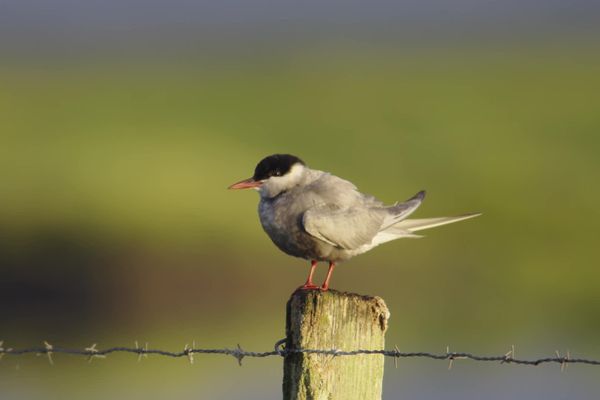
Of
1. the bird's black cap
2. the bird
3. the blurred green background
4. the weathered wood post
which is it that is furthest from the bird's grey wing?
the blurred green background

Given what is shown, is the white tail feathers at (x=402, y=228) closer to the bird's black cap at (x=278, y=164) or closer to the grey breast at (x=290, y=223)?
the grey breast at (x=290, y=223)

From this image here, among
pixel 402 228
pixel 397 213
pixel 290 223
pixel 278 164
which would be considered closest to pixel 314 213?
pixel 290 223

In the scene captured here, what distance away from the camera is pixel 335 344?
19.0ft

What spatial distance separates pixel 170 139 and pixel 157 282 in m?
8.52

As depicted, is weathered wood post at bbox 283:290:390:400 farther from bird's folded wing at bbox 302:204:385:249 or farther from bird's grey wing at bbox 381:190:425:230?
bird's grey wing at bbox 381:190:425:230

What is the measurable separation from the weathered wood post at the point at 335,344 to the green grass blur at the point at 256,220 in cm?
1274

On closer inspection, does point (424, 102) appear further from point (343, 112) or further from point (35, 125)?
point (35, 125)

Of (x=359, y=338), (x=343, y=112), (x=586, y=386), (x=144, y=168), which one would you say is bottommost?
(x=359, y=338)

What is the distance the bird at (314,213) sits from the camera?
25.9 ft

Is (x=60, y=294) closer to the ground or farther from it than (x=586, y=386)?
farther from it

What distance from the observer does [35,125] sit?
32.8 m

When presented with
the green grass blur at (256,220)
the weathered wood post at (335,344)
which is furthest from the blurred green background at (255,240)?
the weathered wood post at (335,344)

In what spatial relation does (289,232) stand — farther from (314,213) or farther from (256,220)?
(256,220)

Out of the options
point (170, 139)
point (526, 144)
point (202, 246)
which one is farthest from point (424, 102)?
point (202, 246)
